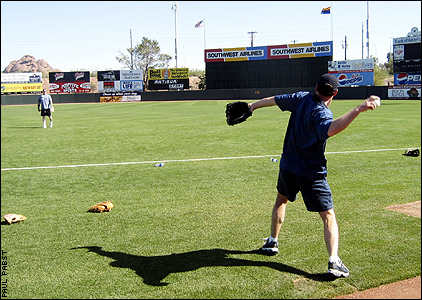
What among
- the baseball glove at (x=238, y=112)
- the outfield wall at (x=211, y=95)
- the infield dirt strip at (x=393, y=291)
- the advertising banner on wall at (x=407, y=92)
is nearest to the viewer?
the infield dirt strip at (x=393, y=291)

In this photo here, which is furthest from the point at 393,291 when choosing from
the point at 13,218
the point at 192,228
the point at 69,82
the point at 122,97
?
the point at 69,82

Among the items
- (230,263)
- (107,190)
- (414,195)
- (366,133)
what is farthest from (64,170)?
(366,133)

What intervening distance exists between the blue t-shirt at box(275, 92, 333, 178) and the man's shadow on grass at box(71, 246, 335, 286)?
0.98 meters

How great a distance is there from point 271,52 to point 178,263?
49362 millimetres

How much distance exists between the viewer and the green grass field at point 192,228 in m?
4.15

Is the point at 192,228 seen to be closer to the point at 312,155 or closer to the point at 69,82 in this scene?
the point at 312,155

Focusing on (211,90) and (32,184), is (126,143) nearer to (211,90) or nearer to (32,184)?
(32,184)

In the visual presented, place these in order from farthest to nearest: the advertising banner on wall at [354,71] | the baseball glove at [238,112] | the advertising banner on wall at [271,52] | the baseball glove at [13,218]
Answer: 1. the advertising banner on wall at [354,71]
2. the advertising banner on wall at [271,52]
3. the baseball glove at [13,218]
4. the baseball glove at [238,112]

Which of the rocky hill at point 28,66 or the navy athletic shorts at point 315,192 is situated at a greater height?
the rocky hill at point 28,66

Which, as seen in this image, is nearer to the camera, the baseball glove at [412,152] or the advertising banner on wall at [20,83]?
the baseball glove at [412,152]

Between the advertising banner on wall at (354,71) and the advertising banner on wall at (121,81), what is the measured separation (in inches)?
993

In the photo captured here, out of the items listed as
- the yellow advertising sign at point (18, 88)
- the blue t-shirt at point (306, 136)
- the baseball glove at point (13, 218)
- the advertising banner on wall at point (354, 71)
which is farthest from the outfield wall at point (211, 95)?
the blue t-shirt at point (306, 136)

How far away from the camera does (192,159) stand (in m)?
11.3

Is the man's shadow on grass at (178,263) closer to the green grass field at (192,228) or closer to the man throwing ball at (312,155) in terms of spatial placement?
the green grass field at (192,228)
